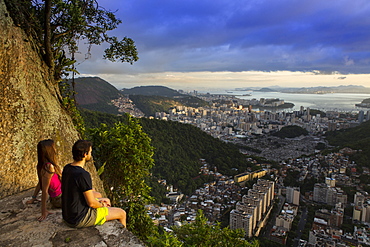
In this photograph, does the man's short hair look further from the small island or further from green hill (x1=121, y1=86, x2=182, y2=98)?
green hill (x1=121, y1=86, x2=182, y2=98)

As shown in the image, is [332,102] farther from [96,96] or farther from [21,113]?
[21,113]

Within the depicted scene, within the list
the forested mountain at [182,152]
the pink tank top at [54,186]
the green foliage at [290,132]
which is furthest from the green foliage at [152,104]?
the pink tank top at [54,186]

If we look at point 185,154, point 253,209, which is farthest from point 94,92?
point 253,209

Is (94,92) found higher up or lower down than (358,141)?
higher up

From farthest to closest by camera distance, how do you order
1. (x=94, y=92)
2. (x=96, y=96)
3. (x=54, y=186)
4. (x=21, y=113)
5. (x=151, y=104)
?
(x=151, y=104) → (x=94, y=92) → (x=96, y=96) → (x=21, y=113) → (x=54, y=186)

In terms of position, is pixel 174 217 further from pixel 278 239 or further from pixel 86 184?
pixel 86 184

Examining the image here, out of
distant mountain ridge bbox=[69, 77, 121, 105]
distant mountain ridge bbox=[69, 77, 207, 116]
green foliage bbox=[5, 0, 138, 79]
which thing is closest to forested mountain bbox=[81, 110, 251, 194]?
green foliage bbox=[5, 0, 138, 79]
